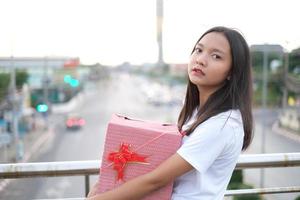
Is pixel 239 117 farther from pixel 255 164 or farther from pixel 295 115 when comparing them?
pixel 295 115

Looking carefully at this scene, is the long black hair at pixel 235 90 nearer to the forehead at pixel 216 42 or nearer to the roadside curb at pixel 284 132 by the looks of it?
the forehead at pixel 216 42

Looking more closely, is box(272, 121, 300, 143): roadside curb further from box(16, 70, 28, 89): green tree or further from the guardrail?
the guardrail

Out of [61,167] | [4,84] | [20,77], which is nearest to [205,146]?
[61,167]

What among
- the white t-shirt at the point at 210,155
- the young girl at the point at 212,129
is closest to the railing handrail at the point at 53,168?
the young girl at the point at 212,129

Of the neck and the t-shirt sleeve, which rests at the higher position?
the neck

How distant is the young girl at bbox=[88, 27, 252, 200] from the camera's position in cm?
79

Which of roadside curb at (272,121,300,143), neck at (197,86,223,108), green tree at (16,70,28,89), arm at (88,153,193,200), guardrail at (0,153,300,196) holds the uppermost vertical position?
neck at (197,86,223,108)

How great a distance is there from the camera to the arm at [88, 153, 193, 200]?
31.0 inches

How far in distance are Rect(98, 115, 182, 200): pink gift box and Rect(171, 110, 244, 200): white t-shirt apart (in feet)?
0.10

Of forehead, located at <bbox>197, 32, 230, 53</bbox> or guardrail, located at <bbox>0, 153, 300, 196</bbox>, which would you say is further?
Answer: guardrail, located at <bbox>0, 153, 300, 196</bbox>

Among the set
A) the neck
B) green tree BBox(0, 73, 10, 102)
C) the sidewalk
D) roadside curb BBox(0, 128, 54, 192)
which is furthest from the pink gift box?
green tree BBox(0, 73, 10, 102)

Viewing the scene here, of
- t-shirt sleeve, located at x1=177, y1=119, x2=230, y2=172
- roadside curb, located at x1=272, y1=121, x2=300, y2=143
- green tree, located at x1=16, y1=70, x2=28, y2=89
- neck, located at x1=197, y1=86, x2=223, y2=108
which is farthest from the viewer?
roadside curb, located at x1=272, y1=121, x2=300, y2=143

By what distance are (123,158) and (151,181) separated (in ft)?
0.26

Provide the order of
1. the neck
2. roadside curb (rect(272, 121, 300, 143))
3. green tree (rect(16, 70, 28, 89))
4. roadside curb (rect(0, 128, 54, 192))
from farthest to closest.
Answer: roadside curb (rect(272, 121, 300, 143))
green tree (rect(16, 70, 28, 89))
roadside curb (rect(0, 128, 54, 192))
the neck
